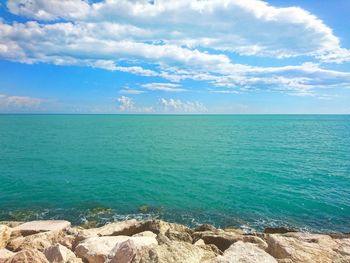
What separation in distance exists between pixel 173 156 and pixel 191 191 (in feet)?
82.1

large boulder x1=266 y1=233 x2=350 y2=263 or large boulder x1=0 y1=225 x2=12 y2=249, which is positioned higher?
large boulder x1=266 y1=233 x2=350 y2=263

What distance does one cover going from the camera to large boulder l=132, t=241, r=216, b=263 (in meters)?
10.1

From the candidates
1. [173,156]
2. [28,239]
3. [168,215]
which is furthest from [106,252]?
[173,156]

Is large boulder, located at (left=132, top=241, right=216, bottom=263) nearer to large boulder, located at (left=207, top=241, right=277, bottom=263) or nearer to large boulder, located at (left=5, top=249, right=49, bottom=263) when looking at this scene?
large boulder, located at (left=207, top=241, right=277, bottom=263)

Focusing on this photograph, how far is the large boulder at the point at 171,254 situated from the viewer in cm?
1015

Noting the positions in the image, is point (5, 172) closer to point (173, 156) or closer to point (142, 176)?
point (142, 176)

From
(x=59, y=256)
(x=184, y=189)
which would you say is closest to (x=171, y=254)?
(x=59, y=256)

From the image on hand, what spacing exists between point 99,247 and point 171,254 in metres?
3.55

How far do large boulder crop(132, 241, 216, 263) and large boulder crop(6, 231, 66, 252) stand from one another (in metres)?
5.31

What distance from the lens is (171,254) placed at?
10.5m

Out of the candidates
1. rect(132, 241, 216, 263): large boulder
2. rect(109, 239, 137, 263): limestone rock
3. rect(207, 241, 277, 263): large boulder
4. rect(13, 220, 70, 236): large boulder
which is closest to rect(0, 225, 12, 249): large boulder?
rect(13, 220, 70, 236): large boulder

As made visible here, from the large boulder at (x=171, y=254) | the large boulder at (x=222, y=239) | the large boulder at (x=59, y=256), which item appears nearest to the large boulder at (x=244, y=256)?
the large boulder at (x=171, y=254)

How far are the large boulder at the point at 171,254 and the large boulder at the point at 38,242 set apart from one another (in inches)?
209

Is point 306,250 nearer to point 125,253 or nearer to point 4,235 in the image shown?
point 125,253
